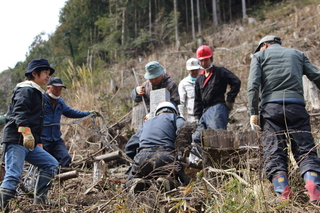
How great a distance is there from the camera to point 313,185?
2432mm

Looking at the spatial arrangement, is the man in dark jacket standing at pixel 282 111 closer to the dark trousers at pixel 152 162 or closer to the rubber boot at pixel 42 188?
the dark trousers at pixel 152 162

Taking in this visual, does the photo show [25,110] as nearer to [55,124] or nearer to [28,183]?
[55,124]

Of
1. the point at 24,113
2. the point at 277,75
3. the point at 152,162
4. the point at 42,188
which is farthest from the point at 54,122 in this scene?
the point at 277,75

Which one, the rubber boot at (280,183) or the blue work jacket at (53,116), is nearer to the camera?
the rubber boot at (280,183)

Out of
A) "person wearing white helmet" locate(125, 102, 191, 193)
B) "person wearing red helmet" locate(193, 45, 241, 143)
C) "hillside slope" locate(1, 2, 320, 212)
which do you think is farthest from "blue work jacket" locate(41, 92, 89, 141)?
Answer: "person wearing red helmet" locate(193, 45, 241, 143)

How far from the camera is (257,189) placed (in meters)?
2.26

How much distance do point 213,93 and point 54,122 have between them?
2346mm

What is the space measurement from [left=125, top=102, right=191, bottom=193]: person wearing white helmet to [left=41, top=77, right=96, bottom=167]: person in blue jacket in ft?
4.43

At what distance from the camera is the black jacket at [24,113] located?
3.06 m

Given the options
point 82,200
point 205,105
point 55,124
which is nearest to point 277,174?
point 205,105

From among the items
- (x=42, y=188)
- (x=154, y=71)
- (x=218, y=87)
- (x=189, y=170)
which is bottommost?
(x=189, y=170)

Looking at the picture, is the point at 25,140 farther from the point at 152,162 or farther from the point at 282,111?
the point at 282,111

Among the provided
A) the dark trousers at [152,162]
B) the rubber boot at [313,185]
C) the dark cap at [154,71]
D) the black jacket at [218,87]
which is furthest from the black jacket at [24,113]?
the rubber boot at [313,185]

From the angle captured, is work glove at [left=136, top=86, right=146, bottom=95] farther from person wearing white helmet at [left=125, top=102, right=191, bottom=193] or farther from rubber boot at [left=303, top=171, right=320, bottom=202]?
rubber boot at [left=303, top=171, right=320, bottom=202]
